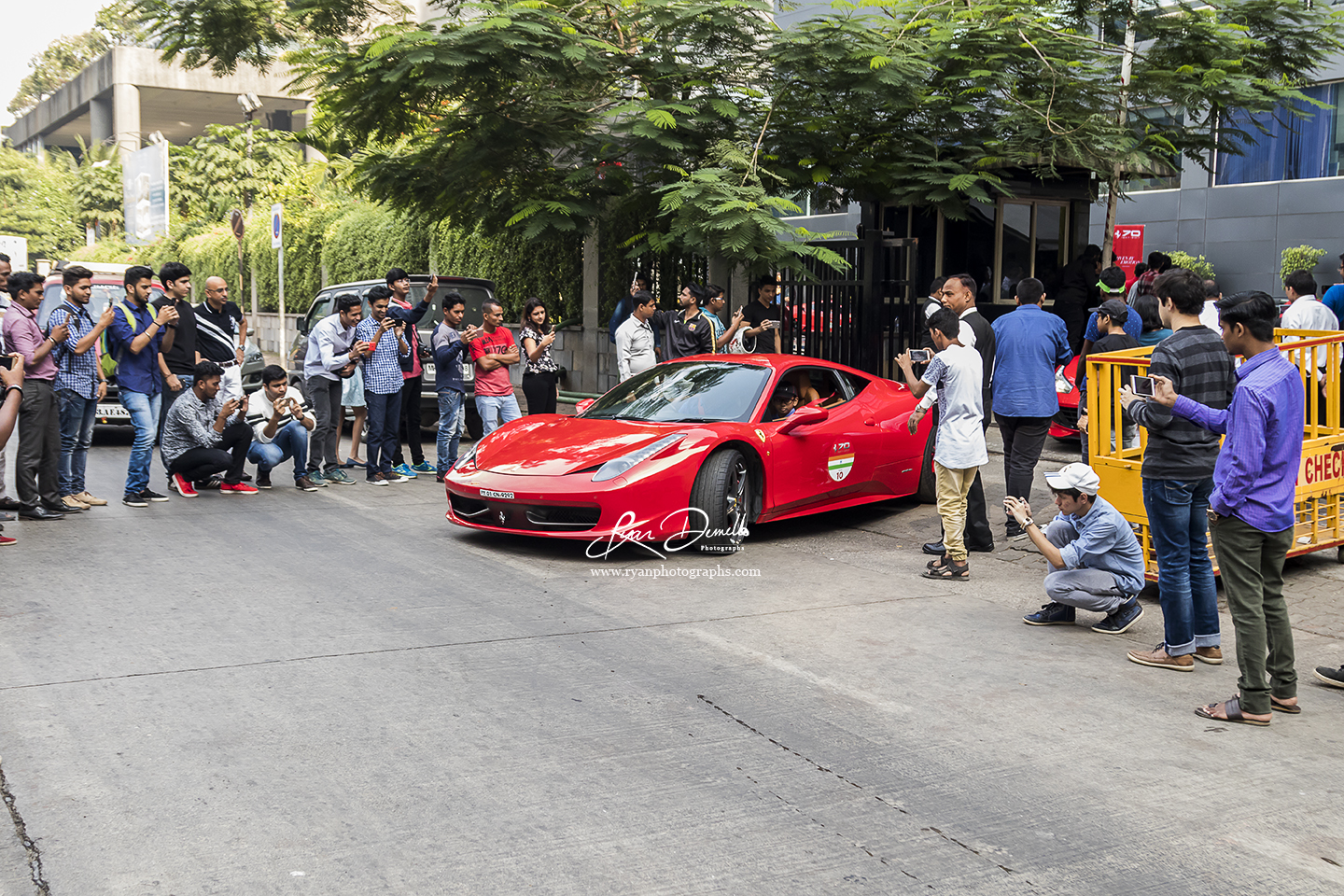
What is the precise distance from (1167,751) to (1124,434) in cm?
442

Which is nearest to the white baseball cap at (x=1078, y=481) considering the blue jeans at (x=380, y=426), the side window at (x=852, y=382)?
the side window at (x=852, y=382)

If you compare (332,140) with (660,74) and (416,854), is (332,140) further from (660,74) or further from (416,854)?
(416,854)

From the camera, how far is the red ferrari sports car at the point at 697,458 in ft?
25.5

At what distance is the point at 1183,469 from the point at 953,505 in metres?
2.19

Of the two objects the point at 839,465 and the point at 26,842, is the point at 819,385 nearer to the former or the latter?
the point at 839,465

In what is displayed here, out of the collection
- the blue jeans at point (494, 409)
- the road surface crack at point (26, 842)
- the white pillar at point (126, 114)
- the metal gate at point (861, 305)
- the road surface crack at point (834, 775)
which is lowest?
the road surface crack at point (834, 775)

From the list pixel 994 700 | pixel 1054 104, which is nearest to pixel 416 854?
pixel 994 700

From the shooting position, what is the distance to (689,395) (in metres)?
8.92

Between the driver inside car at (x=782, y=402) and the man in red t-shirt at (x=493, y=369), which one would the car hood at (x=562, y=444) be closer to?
the driver inside car at (x=782, y=402)

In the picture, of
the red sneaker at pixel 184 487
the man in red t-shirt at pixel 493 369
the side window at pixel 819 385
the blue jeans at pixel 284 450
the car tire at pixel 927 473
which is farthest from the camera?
the man in red t-shirt at pixel 493 369

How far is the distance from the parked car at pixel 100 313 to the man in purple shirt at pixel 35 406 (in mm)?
2063

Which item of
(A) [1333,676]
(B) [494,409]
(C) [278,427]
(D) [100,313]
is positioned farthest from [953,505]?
(D) [100,313]

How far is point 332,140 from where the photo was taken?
14.4m

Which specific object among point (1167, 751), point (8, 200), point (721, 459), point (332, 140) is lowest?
point (1167, 751)
